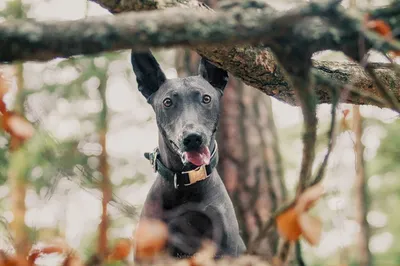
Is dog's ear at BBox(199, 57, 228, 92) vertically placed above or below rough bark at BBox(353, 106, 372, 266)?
above

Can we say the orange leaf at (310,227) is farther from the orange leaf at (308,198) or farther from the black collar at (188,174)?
the black collar at (188,174)

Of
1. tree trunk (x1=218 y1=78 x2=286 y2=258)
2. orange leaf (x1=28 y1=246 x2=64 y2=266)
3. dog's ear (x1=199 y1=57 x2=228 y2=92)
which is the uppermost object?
dog's ear (x1=199 y1=57 x2=228 y2=92)

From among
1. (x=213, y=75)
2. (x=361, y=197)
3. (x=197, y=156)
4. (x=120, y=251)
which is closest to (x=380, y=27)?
(x=120, y=251)

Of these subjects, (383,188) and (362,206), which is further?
(383,188)

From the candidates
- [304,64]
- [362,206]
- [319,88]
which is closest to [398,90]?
[319,88]

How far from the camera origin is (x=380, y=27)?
1.85 metres

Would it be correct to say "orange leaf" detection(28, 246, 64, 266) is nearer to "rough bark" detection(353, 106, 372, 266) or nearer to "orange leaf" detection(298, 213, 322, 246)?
"orange leaf" detection(298, 213, 322, 246)

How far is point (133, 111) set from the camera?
1321 cm

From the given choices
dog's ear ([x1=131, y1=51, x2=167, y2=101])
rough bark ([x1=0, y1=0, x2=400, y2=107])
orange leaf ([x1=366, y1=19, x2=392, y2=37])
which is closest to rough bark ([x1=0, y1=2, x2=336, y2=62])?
rough bark ([x1=0, y1=0, x2=400, y2=107])

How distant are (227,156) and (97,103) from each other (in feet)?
17.7

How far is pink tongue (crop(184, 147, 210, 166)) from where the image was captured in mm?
4227

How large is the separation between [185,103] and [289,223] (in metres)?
2.76

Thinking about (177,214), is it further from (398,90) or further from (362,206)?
(362,206)

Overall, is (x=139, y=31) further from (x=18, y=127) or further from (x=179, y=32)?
A: (x=18, y=127)
